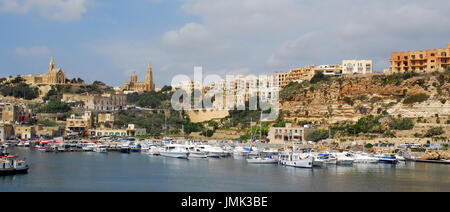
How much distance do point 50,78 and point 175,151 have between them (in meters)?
48.2

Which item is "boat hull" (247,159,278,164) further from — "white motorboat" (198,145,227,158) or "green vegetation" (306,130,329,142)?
"green vegetation" (306,130,329,142)

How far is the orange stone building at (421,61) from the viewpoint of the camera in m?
46.6

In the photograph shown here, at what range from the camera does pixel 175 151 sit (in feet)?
129

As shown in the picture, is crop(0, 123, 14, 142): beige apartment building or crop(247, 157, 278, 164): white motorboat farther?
crop(0, 123, 14, 142): beige apartment building

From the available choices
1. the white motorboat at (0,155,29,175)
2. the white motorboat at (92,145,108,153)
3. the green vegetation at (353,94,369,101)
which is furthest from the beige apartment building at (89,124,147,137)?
the white motorboat at (0,155,29,175)

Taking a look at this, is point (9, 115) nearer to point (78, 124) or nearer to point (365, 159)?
point (78, 124)

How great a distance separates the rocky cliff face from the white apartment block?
142 inches

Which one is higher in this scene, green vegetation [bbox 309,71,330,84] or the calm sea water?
green vegetation [bbox 309,71,330,84]

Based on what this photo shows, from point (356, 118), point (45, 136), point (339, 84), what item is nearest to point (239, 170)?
point (356, 118)

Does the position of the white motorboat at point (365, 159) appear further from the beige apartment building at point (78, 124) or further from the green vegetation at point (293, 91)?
the beige apartment building at point (78, 124)

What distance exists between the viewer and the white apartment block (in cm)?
5316

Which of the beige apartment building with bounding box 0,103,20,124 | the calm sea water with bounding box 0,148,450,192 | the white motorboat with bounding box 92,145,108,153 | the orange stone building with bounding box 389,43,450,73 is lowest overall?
the calm sea water with bounding box 0,148,450,192
